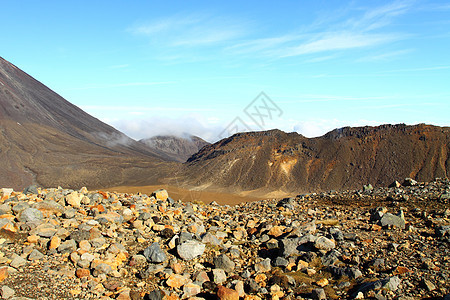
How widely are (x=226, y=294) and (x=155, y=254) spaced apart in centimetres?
224

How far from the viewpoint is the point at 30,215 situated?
8930 millimetres

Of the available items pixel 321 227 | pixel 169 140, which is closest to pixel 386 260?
pixel 321 227

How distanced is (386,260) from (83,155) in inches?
3163

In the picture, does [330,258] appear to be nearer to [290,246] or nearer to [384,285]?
[290,246]

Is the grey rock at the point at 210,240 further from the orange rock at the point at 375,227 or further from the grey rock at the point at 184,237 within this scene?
the orange rock at the point at 375,227

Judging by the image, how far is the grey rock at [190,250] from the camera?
8116mm

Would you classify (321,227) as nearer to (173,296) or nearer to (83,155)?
(173,296)

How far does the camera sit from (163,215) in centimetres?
1088

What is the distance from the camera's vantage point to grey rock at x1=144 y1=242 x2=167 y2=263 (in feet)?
25.7

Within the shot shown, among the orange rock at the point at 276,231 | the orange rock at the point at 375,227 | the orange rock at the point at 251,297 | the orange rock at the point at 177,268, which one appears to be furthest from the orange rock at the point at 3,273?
the orange rock at the point at 375,227

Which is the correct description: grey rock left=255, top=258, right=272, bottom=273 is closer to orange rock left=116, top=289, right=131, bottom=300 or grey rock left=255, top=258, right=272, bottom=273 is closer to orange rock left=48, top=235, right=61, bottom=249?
orange rock left=116, top=289, right=131, bottom=300

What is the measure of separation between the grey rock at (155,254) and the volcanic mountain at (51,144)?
53.0 m

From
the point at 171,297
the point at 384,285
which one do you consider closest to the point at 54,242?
the point at 171,297

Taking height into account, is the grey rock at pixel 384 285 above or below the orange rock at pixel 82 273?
above
